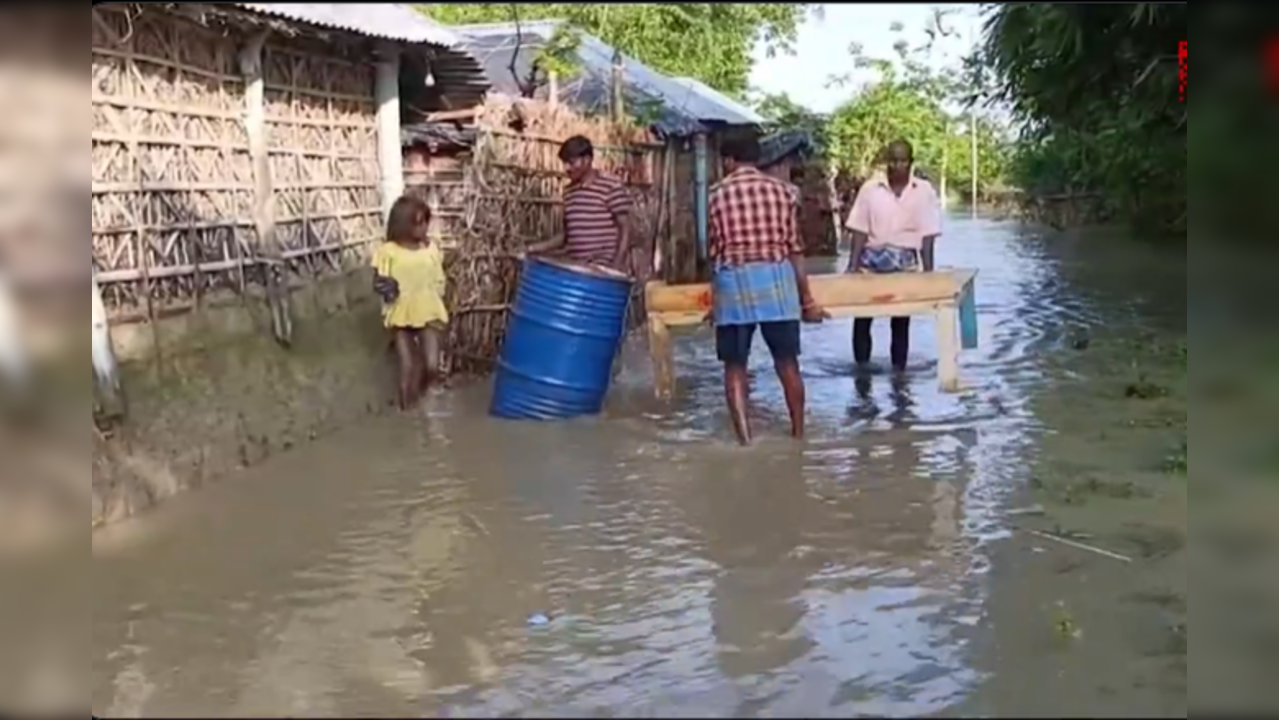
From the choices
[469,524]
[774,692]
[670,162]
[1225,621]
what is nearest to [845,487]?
[469,524]

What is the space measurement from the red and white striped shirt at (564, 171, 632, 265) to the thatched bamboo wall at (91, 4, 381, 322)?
197 cm

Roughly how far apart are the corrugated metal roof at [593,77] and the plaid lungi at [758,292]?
741 cm

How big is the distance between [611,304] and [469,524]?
227 centimetres

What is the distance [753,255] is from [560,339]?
139 cm

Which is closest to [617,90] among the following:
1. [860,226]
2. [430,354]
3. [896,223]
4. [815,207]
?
[860,226]

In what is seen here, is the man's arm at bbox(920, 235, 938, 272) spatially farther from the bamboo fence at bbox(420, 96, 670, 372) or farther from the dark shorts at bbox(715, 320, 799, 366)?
the dark shorts at bbox(715, 320, 799, 366)

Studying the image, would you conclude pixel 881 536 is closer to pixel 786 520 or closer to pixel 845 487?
pixel 786 520

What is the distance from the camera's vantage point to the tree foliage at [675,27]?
4.91 meters

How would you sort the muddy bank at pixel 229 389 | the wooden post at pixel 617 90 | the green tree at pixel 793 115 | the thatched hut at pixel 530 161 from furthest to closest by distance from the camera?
1. the green tree at pixel 793 115
2. the wooden post at pixel 617 90
3. the thatched hut at pixel 530 161
4. the muddy bank at pixel 229 389

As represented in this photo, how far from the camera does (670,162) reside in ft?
57.3

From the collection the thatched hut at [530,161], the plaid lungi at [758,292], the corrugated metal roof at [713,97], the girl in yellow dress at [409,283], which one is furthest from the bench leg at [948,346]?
the corrugated metal roof at [713,97]

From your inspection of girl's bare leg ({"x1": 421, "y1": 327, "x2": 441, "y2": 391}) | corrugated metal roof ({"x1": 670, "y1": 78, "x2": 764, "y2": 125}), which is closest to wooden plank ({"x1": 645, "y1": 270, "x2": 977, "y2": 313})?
girl's bare leg ({"x1": 421, "y1": 327, "x2": 441, "y2": 391})

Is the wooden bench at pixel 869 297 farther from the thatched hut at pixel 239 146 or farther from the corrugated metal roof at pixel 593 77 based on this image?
the corrugated metal roof at pixel 593 77

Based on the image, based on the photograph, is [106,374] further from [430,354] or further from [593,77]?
[593,77]
